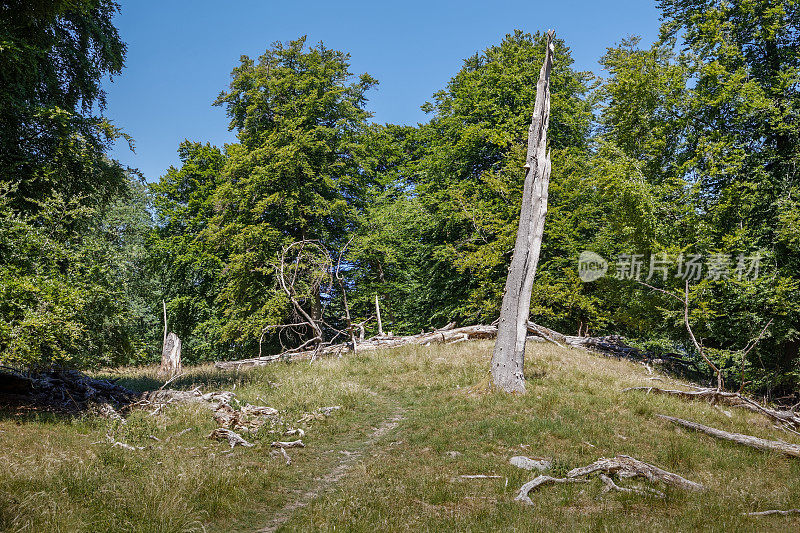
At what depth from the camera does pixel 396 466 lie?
312 inches

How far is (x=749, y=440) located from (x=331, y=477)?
8116 millimetres

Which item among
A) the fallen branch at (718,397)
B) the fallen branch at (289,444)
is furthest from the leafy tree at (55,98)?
the fallen branch at (718,397)

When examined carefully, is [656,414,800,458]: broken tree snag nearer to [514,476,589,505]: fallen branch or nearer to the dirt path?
[514,476,589,505]: fallen branch

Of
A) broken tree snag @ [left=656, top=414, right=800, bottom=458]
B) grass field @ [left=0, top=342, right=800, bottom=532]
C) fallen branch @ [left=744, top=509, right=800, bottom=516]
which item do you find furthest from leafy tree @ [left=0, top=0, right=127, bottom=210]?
broken tree snag @ [left=656, top=414, right=800, bottom=458]

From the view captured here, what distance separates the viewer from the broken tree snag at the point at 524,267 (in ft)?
42.2

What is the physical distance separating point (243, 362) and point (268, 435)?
47.4 ft

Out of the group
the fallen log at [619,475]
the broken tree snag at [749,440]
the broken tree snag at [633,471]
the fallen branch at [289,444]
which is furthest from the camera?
the fallen branch at [289,444]

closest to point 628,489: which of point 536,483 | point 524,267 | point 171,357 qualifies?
point 536,483

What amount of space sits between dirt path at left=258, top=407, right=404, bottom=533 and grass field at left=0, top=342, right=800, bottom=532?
0.12 ft

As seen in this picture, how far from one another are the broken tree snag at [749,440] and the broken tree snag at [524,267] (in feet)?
12.9

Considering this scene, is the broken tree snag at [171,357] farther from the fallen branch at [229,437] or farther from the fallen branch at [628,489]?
the fallen branch at [628,489]

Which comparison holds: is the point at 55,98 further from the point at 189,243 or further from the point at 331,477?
the point at 189,243

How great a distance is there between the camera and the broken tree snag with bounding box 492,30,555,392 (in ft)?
42.2

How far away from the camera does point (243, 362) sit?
23078mm
